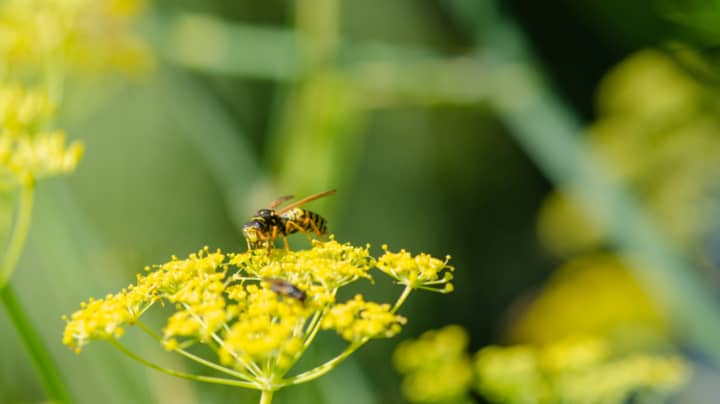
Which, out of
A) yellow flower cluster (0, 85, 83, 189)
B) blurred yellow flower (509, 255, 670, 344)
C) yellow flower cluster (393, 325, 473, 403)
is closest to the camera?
yellow flower cluster (0, 85, 83, 189)

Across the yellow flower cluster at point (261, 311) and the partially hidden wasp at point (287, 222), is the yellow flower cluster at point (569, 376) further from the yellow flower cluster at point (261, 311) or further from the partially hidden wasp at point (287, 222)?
the yellow flower cluster at point (261, 311)

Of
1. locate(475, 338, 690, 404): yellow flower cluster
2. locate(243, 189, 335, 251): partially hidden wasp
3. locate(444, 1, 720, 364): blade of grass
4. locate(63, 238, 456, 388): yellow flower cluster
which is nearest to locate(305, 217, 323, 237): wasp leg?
locate(243, 189, 335, 251): partially hidden wasp

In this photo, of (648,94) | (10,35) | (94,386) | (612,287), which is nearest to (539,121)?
(648,94)

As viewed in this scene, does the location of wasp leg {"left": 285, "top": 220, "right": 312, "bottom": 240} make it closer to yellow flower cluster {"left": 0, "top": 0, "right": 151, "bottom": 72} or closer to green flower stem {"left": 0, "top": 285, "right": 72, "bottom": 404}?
green flower stem {"left": 0, "top": 285, "right": 72, "bottom": 404}

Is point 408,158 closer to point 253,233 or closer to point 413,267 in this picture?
point 253,233

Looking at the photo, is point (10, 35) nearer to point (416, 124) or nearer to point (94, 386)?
point (94, 386)

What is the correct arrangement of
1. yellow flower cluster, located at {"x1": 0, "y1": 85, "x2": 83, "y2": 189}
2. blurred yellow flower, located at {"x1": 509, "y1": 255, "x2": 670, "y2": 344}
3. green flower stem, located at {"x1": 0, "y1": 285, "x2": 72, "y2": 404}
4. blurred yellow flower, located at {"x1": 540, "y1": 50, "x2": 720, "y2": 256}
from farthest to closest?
1. blurred yellow flower, located at {"x1": 509, "y1": 255, "x2": 670, "y2": 344}
2. blurred yellow flower, located at {"x1": 540, "y1": 50, "x2": 720, "y2": 256}
3. yellow flower cluster, located at {"x1": 0, "y1": 85, "x2": 83, "y2": 189}
4. green flower stem, located at {"x1": 0, "y1": 285, "x2": 72, "y2": 404}

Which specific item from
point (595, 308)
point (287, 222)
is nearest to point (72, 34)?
point (287, 222)
